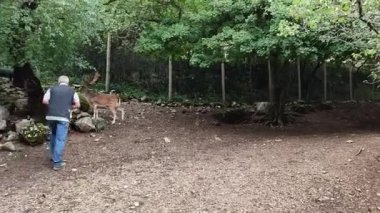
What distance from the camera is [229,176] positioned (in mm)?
7445

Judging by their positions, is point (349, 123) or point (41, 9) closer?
point (41, 9)

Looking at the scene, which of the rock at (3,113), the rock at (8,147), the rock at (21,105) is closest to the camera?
the rock at (8,147)

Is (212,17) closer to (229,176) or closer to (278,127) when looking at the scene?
(278,127)

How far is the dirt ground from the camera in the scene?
6.48 metres

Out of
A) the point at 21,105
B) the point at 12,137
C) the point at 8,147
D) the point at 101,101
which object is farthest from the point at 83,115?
the point at 8,147

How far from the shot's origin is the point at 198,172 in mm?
7648

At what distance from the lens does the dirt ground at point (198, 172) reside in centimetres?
648

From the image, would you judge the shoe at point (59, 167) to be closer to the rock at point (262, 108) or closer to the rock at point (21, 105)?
the rock at point (21, 105)

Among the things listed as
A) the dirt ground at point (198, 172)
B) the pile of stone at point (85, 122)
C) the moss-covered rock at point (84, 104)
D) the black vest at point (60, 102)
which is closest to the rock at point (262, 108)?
the dirt ground at point (198, 172)

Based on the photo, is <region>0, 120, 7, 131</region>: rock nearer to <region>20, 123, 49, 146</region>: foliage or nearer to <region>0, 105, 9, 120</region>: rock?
<region>0, 105, 9, 120</region>: rock

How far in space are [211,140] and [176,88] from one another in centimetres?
598

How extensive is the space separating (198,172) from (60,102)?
241 centimetres

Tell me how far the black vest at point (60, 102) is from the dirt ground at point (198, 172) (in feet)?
2.90

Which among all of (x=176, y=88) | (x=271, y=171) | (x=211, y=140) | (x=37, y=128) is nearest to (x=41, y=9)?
(x=37, y=128)
